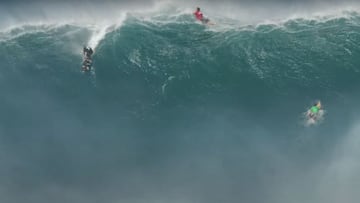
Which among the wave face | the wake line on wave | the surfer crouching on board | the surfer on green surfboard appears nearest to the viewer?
the wave face

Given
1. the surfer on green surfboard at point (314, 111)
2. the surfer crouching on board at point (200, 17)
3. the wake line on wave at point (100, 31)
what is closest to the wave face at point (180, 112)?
the wake line on wave at point (100, 31)

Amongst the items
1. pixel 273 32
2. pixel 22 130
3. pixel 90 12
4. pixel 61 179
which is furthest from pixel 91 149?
pixel 273 32

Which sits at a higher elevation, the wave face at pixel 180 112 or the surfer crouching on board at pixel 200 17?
the surfer crouching on board at pixel 200 17

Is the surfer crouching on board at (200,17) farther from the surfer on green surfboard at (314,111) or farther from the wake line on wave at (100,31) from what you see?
the surfer on green surfboard at (314,111)

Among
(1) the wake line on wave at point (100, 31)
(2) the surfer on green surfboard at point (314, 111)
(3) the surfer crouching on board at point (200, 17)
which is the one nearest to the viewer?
(2) the surfer on green surfboard at point (314, 111)

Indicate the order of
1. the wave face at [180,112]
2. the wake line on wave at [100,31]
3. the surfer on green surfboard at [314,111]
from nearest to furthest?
1. the wave face at [180,112]
2. the surfer on green surfboard at [314,111]
3. the wake line on wave at [100,31]

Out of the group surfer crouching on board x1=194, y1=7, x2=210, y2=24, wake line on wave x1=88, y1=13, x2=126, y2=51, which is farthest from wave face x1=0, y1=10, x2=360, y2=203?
surfer crouching on board x1=194, y1=7, x2=210, y2=24

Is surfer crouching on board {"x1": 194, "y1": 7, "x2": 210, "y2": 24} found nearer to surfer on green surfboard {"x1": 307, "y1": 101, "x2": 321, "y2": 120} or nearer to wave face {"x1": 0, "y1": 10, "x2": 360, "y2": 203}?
wave face {"x1": 0, "y1": 10, "x2": 360, "y2": 203}

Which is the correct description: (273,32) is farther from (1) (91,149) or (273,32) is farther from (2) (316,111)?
(1) (91,149)
